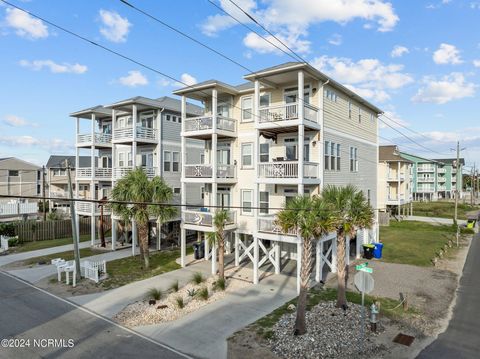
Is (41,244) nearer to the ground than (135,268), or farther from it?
nearer to the ground

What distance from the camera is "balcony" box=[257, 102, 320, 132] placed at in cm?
1739

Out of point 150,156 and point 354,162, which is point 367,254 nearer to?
point 354,162

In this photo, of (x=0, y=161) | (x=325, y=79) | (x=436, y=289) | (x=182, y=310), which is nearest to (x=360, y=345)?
(x=182, y=310)

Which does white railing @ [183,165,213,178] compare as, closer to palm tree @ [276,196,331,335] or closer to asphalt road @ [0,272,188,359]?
palm tree @ [276,196,331,335]

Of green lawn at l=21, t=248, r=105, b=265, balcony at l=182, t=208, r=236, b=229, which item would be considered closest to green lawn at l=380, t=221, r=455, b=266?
balcony at l=182, t=208, r=236, b=229

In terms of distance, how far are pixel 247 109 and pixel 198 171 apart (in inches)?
199

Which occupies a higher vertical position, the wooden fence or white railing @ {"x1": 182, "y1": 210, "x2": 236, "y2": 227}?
white railing @ {"x1": 182, "y1": 210, "x2": 236, "y2": 227}

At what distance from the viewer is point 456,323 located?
42.5ft

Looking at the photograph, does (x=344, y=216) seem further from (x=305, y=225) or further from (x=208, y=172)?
(x=208, y=172)

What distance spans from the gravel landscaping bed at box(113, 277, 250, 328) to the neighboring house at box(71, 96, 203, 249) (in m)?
11.2

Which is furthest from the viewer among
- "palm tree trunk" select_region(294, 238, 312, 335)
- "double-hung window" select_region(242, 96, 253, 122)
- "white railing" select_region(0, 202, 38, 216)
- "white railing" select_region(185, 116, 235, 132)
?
"white railing" select_region(0, 202, 38, 216)

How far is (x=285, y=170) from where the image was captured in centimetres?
1770

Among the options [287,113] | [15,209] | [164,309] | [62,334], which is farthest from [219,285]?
[15,209]

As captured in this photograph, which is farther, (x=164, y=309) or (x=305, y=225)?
(x=164, y=309)
